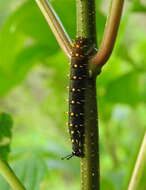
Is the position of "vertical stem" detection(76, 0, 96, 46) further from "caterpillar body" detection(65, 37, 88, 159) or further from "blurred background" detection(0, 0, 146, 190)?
"blurred background" detection(0, 0, 146, 190)

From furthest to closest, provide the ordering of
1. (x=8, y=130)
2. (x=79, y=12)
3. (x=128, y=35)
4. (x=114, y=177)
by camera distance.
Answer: (x=128, y=35) → (x=114, y=177) → (x=8, y=130) → (x=79, y=12)

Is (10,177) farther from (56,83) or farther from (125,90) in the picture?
(56,83)

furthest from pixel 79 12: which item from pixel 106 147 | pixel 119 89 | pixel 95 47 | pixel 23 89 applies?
pixel 23 89

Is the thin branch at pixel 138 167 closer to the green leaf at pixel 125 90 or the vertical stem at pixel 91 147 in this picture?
the vertical stem at pixel 91 147

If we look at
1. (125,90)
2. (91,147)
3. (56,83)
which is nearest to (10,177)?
(91,147)

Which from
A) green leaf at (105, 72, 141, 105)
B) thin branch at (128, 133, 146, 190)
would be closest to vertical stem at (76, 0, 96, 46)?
thin branch at (128, 133, 146, 190)

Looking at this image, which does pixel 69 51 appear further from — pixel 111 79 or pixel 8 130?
pixel 111 79

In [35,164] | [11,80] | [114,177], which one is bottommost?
[114,177]

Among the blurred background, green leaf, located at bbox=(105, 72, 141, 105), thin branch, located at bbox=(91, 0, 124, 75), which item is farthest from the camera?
green leaf, located at bbox=(105, 72, 141, 105)
